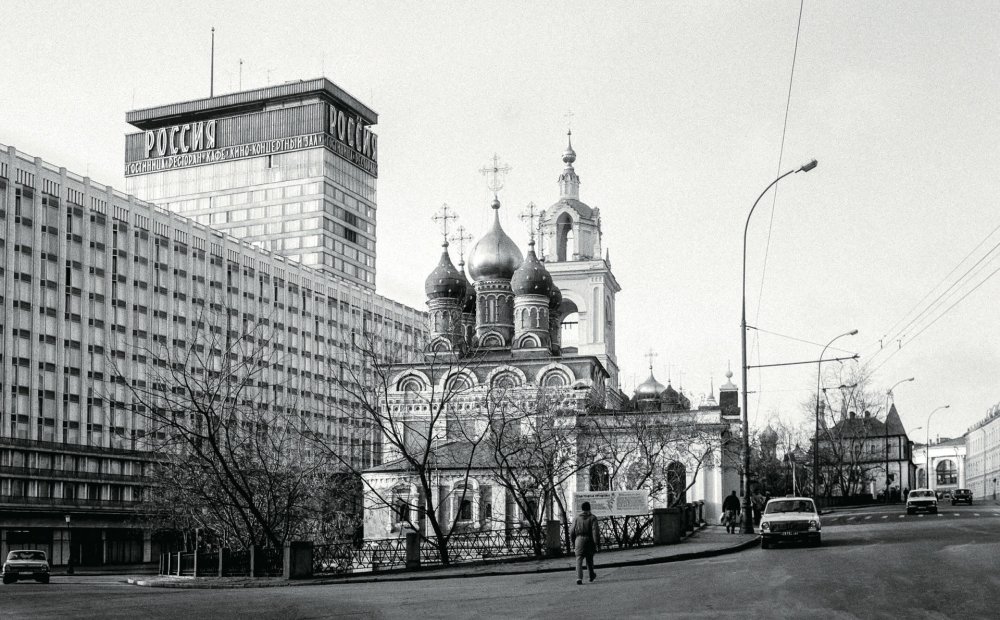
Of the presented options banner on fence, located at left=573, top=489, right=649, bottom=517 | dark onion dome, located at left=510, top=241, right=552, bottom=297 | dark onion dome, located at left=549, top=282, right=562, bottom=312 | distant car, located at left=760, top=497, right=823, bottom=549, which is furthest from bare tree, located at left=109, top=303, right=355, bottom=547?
dark onion dome, located at left=549, top=282, right=562, bottom=312

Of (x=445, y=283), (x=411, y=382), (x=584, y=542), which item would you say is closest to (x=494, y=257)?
(x=445, y=283)

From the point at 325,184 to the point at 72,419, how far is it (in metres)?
62.0

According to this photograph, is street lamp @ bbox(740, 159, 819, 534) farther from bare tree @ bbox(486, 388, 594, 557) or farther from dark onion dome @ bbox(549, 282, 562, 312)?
dark onion dome @ bbox(549, 282, 562, 312)

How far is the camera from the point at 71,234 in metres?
83.4

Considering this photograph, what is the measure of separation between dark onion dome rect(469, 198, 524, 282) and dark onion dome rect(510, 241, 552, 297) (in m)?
3.29

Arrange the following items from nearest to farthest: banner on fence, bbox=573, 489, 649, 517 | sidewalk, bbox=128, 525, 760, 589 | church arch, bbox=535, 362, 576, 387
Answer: sidewalk, bbox=128, 525, 760, 589 → banner on fence, bbox=573, 489, 649, 517 → church arch, bbox=535, 362, 576, 387

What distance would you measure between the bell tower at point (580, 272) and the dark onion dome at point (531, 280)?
37.2 ft

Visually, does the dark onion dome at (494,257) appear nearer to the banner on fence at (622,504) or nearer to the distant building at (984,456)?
the banner on fence at (622,504)

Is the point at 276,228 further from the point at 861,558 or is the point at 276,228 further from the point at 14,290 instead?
the point at 861,558

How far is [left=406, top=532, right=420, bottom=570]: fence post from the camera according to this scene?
31.9 metres

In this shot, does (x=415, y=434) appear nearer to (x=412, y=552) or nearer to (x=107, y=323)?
(x=107, y=323)

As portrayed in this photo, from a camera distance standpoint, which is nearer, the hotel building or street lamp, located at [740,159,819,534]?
street lamp, located at [740,159,819,534]

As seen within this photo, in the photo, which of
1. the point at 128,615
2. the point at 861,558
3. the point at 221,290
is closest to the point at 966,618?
the point at 861,558

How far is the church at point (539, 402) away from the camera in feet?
170
